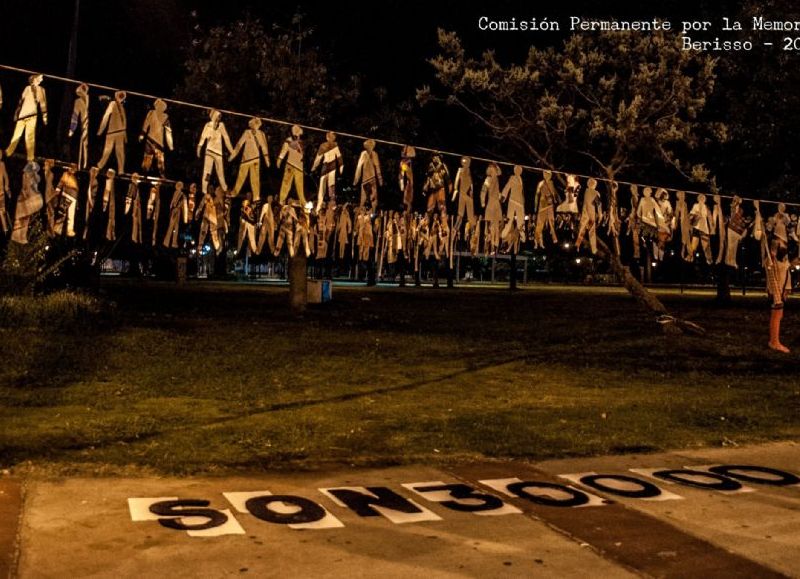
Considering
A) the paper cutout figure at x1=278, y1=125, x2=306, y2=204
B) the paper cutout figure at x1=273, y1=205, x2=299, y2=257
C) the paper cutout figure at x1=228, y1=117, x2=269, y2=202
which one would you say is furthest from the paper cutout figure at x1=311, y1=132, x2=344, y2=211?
the paper cutout figure at x1=273, y1=205, x2=299, y2=257

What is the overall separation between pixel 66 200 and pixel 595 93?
1286 centimetres

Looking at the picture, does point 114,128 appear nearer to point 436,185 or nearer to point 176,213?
point 176,213

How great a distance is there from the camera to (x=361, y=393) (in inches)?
468

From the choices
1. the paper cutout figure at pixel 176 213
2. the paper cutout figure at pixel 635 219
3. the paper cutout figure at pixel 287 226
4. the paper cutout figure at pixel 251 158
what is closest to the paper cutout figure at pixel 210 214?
the paper cutout figure at pixel 176 213

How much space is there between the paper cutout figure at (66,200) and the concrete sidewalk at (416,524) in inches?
124

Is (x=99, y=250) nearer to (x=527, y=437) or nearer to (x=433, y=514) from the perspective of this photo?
(x=527, y=437)

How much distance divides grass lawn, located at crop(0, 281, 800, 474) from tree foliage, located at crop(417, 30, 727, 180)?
163 inches

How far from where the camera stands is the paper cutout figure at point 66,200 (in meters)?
8.95

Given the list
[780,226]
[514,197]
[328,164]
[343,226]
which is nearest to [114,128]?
[328,164]

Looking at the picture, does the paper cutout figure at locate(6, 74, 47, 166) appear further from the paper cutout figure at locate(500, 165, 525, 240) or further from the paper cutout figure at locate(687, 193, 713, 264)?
the paper cutout figure at locate(687, 193, 713, 264)

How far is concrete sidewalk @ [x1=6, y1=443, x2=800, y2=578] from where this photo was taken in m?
5.18

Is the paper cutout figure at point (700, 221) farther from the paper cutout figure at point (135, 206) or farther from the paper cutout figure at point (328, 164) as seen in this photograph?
the paper cutout figure at point (135, 206)

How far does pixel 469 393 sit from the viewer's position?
12133 mm

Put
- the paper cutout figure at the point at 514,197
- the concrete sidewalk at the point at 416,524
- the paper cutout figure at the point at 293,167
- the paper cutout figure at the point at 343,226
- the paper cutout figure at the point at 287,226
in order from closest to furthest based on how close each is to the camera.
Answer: the concrete sidewalk at the point at 416,524 < the paper cutout figure at the point at 293,167 < the paper cutout figure at the point at 514,197 < the paper cutout figure at the point at 287,226 < the paper cutout figure at the point at 343,226
